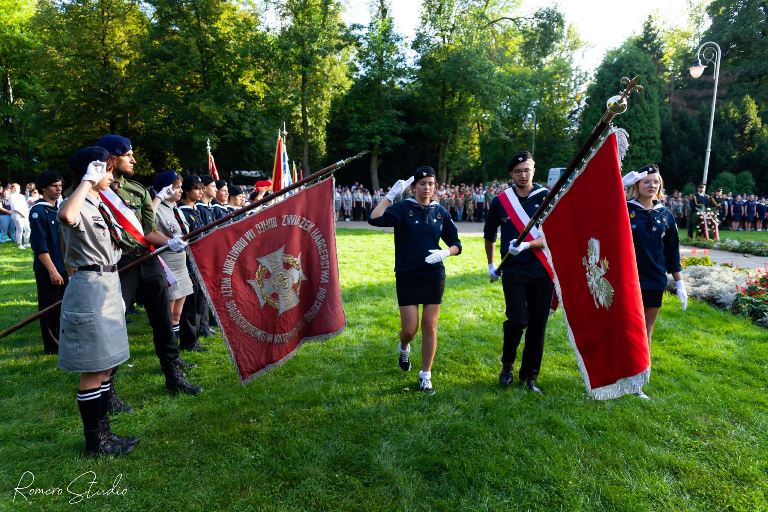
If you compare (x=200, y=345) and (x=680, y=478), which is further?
(x=200, y=345)

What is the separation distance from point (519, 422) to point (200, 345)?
4.23 meters

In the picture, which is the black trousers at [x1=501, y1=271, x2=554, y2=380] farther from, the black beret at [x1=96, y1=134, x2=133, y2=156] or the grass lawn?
the black beret at [x1=96, y1=134, x2=133, y2=156]

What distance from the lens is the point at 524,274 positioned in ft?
15.4

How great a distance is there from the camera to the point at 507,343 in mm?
4945

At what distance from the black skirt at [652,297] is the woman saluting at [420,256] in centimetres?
193

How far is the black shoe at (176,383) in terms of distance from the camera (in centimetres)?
484

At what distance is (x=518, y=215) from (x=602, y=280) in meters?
1.66

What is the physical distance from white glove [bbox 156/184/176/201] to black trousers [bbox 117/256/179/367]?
3.11ft

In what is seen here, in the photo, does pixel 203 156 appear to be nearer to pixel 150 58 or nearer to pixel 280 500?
pixel 150 58

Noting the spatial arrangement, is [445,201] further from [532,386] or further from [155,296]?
[155,296]

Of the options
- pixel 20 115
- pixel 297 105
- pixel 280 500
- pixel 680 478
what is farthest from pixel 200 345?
pixel 20 115

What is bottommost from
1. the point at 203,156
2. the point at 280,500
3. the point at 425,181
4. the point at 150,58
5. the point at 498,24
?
the point at 280,500

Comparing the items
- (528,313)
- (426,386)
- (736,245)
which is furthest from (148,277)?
(736,245)

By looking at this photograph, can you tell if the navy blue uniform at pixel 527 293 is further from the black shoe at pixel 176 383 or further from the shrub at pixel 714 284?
the shrub at pixel 714 284
